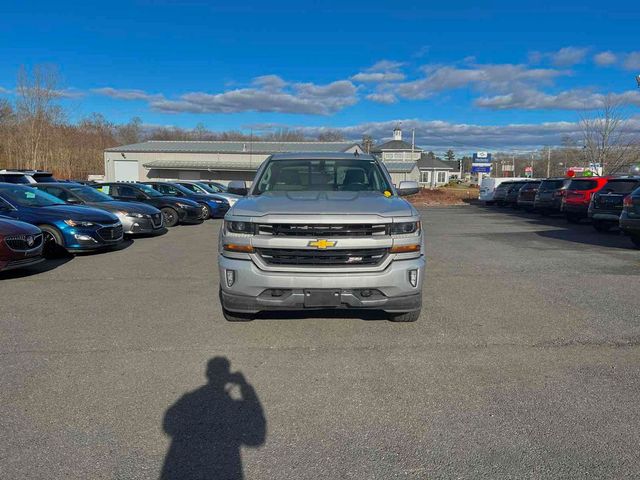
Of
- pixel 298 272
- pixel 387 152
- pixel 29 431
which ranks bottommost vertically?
pixel 29 431

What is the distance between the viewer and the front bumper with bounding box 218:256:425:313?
436 cm

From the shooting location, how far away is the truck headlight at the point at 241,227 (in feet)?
14.7

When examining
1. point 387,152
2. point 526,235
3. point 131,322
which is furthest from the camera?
point 387,152

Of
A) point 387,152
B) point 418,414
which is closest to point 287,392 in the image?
point 418,414

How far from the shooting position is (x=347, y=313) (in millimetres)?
5574

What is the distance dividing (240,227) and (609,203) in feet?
41.8

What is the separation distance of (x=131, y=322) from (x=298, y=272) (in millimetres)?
2206

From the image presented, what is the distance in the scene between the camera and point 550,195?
2061 cm

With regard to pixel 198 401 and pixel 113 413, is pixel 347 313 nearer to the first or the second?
pixel 198 401

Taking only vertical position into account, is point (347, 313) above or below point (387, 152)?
below

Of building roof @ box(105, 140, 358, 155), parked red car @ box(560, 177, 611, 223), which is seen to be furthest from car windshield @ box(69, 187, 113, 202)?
building roof @ box(105, 140, 358, 155)

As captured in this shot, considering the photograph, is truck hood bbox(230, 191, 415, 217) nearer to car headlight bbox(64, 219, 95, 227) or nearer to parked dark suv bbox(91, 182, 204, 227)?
car headlight bbox(64, 219, 95, 227)

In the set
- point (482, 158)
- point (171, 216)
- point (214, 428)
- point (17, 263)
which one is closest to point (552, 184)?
point (171, 216)

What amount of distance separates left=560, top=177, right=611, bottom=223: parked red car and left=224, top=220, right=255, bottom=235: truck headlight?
15.8 metres
